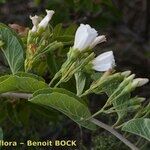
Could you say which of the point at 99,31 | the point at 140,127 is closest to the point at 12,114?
the point at 140,127

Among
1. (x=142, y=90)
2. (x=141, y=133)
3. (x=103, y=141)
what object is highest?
(x=141, y=133)

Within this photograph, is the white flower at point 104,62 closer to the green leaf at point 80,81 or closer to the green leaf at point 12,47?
the green leaf at point 80,81

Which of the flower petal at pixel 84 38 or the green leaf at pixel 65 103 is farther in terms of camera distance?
the flower petal at pixel 84 38

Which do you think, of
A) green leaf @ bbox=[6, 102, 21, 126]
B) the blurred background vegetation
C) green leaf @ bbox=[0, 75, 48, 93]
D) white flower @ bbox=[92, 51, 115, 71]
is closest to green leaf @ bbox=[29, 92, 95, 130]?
green leaf @ bbox=[0, 75, 48, 93]

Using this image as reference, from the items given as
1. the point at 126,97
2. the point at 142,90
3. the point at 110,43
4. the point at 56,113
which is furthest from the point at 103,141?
the point at 110,43

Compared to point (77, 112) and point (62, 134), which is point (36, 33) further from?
point (62, 134)

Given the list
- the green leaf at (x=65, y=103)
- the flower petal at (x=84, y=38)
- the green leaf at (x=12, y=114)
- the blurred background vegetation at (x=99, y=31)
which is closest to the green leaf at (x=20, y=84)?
the green leaf at (x=65, y=103)

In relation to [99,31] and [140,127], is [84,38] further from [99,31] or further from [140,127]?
[99,31]
